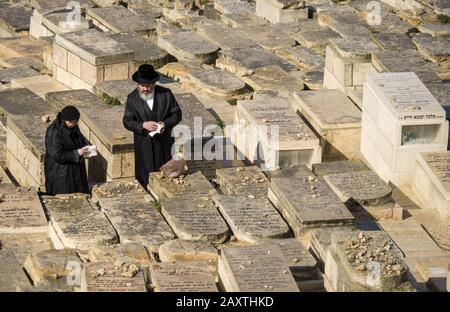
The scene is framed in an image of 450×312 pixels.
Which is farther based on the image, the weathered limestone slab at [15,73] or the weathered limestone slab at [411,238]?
the weathered limestone slab at [15,73]

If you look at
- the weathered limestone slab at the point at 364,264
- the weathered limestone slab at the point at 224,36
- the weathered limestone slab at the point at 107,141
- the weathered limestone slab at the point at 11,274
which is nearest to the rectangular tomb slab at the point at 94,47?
the weathered limestone slab at the point at 107,141

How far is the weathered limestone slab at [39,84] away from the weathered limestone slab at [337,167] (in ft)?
16.0

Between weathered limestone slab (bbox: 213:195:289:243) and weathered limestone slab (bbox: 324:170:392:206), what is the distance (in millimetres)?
928

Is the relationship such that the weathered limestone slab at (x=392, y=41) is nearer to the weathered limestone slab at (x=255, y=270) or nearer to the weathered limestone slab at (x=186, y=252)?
the weathered limestone slab at (x=186, y=252)

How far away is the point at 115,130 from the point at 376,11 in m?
7.12

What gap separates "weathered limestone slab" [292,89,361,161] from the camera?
690 inches

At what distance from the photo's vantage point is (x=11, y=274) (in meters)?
13.6

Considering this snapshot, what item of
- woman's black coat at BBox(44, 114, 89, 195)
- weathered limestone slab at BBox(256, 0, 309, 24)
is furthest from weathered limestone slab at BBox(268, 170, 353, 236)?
weathered limestone slab at BBox(256, 0, 309, 24)

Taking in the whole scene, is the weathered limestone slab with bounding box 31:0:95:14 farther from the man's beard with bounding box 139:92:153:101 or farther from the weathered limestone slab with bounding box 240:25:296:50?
the man's beard with bounding box 139:92:153:101

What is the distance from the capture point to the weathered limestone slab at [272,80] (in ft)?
64.4

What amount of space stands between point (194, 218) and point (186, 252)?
1.01 metres

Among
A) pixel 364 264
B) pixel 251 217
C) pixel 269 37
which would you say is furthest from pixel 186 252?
pixel 269 37

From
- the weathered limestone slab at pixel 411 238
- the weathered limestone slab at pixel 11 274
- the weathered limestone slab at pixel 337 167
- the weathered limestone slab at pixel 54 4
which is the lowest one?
the weathered limestone slab at pixel 54 4
